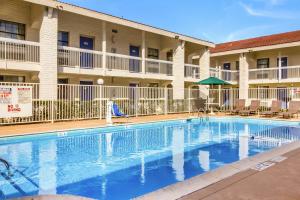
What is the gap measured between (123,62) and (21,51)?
283 inches

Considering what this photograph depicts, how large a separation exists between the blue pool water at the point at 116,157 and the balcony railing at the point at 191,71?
11.7 metres

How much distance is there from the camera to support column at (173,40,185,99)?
2353 centimetres

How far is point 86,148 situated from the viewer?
9828mm

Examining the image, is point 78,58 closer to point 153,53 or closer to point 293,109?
point 153,53

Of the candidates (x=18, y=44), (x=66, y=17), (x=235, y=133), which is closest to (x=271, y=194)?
(x=235, y=133)

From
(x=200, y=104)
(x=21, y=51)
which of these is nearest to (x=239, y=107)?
(x=200, y=104)

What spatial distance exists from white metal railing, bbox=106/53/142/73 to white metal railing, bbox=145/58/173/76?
3.47 ft

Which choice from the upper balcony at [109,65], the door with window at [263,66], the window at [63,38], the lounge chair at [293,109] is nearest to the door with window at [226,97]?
the door with window at [263,66]

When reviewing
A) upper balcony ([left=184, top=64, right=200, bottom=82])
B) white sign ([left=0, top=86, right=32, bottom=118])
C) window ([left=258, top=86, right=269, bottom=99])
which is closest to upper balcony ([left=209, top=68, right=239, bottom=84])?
window ([left=258, top=86, right=269, bottom=99])

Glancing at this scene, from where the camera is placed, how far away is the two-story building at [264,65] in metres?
24.8

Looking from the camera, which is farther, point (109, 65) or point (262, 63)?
point (262, 63)

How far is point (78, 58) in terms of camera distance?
17766mm

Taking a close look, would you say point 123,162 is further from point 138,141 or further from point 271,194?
point 271,194

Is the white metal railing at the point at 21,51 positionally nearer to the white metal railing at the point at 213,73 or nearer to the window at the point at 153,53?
the window at the point at 153,53
